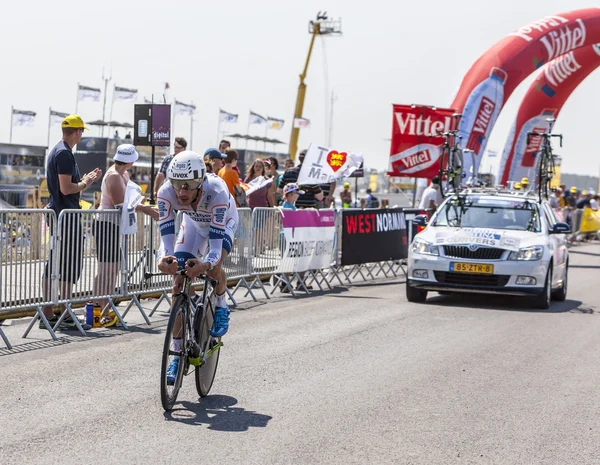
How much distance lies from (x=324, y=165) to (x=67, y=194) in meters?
8.10

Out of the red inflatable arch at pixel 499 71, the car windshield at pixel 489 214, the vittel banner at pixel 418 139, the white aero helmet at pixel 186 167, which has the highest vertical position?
the red inflatable arch at pixel 499 71

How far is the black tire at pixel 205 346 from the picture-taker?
270 inches

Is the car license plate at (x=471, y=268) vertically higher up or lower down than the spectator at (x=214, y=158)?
lower down

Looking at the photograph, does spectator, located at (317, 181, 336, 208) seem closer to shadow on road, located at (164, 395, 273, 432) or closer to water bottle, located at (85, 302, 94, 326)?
water bottle, located at (85, 302, 94, 326)

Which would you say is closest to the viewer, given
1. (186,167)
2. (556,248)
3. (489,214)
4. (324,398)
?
(186,167)

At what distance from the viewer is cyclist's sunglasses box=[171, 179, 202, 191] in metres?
6.69

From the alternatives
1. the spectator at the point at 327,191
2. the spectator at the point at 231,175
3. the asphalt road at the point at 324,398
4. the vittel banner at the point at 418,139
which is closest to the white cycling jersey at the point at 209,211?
the asphalt road at the point at 324,398

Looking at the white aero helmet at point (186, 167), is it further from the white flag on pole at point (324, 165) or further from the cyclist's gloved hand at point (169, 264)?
the white flag on pole at point (324, 165)

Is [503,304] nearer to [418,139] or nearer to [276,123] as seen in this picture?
[418,139]

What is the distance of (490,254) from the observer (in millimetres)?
13789

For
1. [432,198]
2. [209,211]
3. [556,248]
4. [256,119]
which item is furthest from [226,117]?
[209,211]

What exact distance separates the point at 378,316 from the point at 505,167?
2298cm

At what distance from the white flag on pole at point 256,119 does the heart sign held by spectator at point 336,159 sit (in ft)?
173

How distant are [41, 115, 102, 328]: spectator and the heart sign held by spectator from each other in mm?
8292
